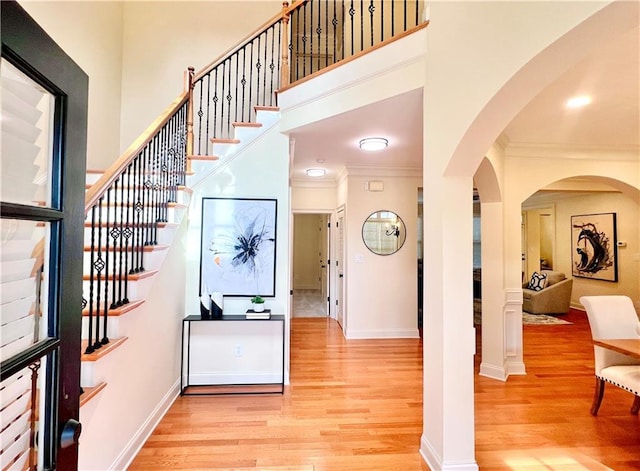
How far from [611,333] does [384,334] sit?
2735 mm

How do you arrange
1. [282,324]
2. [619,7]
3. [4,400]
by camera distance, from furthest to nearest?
[282,324]
[619,7]
[4,400]

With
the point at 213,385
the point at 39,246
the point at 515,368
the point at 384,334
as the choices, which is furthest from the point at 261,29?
the point at 515,368

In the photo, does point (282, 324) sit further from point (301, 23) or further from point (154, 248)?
point (301, 23)

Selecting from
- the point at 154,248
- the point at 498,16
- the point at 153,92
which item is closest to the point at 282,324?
the point at 154,248

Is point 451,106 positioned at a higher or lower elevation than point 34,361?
higher

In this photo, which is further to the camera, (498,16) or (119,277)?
(119,277)

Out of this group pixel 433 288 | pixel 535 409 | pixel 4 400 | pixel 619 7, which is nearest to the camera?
pixel 4 400

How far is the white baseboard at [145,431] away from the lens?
2.03 metres

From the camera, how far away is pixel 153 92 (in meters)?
4.66

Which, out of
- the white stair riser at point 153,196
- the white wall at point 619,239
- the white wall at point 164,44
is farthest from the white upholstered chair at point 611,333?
the white wall at point 164,44

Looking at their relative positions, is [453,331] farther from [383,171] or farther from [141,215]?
[383,171]

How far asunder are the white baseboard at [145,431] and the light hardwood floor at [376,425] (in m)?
0.05

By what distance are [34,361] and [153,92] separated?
16.1 feet

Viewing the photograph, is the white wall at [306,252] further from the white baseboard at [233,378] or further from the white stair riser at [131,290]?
the white stair riser at [131,290]
